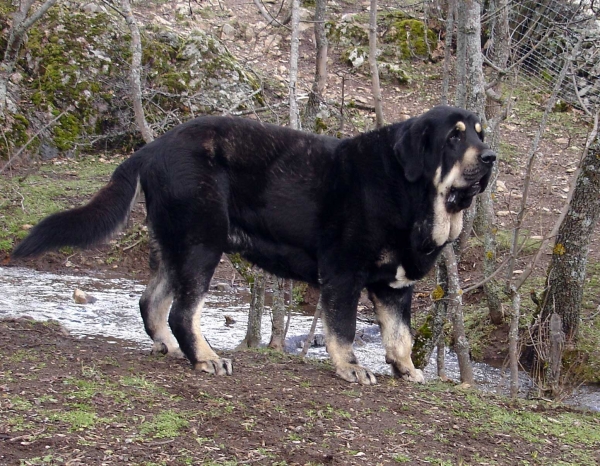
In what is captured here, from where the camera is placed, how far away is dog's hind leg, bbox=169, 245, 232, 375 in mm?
5289

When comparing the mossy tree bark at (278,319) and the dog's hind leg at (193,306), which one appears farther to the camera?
the mossy tree bark at (278,319)

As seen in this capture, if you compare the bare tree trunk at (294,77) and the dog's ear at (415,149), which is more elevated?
the bare tree trunk at (294,77)

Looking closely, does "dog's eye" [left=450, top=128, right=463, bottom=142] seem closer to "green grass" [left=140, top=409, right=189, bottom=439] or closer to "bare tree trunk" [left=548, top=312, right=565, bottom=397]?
"bare tree trunk" [left=548, top=312, right=565, bottom=397]

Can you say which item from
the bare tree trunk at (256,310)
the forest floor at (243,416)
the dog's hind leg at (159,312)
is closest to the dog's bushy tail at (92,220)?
the dog's hind leg at (159,312)

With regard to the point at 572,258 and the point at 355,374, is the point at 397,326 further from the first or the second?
the point at 572,258

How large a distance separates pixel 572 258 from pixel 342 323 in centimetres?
319

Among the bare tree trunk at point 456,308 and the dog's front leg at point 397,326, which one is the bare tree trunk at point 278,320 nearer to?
the bare tree trunk at point 456,308

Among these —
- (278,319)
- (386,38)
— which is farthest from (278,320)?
(386,38)

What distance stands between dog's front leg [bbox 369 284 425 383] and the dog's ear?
961 mm

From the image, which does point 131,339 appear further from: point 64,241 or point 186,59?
point 186,59

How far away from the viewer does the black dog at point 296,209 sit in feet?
17.4

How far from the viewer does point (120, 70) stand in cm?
1391

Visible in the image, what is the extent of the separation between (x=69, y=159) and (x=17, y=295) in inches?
185

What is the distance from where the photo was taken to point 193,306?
5.32 m
